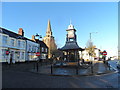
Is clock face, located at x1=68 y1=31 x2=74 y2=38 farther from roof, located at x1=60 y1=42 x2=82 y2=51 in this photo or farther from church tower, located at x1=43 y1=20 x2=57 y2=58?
church tower, located at x1=43 y1=20 x2=57 y2=58

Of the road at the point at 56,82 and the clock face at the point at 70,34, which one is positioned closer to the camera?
the road at the point at 56,82

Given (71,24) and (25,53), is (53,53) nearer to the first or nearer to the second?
(25,53)

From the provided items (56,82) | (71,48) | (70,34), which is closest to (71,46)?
(71,48)

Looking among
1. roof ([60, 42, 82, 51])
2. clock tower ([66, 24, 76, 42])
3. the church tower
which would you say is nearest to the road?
roof ([60, 42, 82, 51])

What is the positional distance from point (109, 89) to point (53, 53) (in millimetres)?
48423

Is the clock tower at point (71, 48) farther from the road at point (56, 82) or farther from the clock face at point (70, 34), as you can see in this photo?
the road at point (56, 82)

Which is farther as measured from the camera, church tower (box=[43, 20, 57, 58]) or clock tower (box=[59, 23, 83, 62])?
church tower (box=[43, 20, 57, 58])

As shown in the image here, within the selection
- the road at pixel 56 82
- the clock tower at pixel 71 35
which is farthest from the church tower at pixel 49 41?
the road at pixel 56 82

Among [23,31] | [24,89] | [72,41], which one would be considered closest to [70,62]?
[72,41]

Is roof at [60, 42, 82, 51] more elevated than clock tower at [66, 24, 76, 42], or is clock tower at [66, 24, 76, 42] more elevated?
clock tower at [66, 24, 76, 42]

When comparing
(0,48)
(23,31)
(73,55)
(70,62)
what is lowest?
(70,62)

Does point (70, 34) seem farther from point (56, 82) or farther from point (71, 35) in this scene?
point (56, 82)

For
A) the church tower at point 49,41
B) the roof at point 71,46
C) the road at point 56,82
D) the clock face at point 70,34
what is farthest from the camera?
the church tower at point 49,41

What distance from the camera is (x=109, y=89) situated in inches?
265
